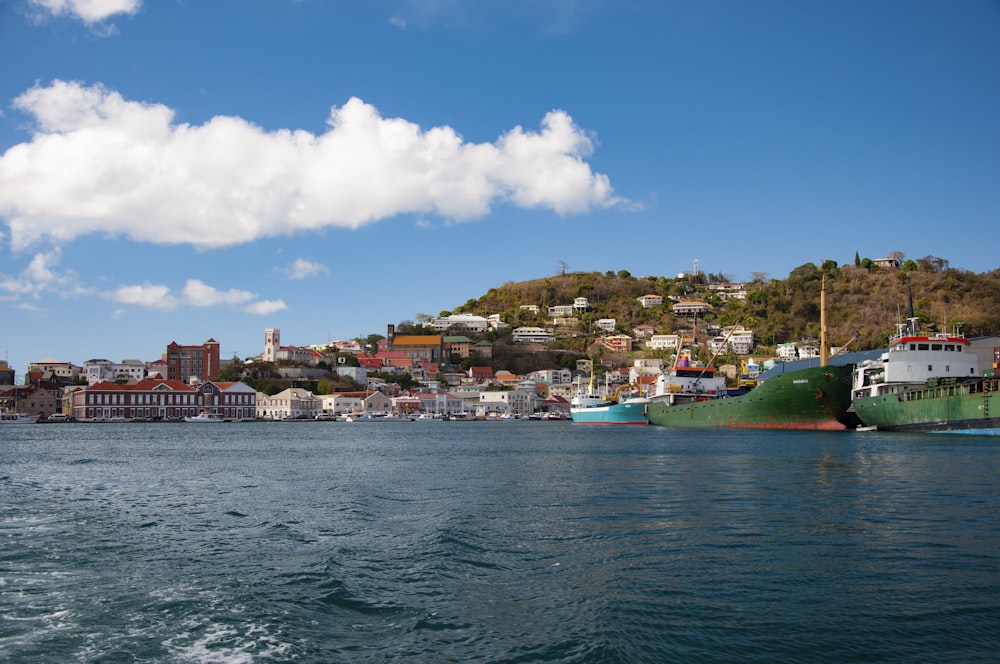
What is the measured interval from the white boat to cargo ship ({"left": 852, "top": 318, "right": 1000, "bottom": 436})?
108m

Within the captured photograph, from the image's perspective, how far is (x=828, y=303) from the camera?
461ft

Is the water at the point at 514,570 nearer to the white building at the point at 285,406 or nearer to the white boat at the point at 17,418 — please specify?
the white building at the point at 285,406

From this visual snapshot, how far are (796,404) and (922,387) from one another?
7618 millimetres

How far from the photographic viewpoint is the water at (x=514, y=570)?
7934 millimetres

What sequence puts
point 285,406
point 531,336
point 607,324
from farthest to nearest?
point 607,324 < point 531,336 < point 285,406

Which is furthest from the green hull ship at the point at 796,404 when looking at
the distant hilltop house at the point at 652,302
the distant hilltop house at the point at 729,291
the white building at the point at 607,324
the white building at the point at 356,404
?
the distant hilltop house at the point at 729,291

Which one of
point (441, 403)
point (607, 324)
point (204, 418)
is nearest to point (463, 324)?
point (607, 324)

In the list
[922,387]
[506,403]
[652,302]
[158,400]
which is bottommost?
[506,403]

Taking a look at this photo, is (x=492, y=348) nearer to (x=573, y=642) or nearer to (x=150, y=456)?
(x=150, y=456)

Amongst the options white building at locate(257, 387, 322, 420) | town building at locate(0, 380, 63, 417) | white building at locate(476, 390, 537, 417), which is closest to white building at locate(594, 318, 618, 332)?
white building at locate(476, 390, 537, 417)

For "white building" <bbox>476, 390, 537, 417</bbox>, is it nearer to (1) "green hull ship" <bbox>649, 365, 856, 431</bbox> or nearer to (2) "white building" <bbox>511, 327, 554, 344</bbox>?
(2) "white building" <bbox>511, 327, 554, 344</bbox>

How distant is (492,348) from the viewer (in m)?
163

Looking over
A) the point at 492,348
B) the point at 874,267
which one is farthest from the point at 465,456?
the point at 874,267

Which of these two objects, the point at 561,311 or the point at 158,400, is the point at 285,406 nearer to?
the point at 158,400
